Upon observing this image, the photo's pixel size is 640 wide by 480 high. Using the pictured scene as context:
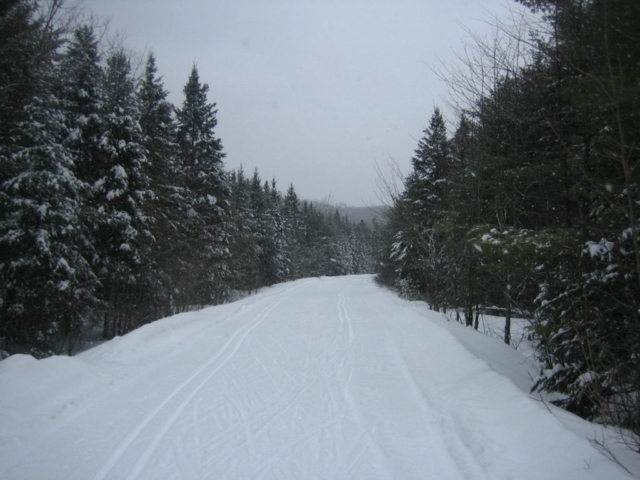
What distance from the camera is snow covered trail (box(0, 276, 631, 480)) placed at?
3430mm

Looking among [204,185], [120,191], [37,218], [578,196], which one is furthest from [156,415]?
[204,185]

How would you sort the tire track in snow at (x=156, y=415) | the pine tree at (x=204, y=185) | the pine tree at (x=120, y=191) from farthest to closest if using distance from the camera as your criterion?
1. the pine tree at (x=204, y=185)
2. the pine tree at (x=120, y=191)
3. the tire track in snow at (x=156, y=415)

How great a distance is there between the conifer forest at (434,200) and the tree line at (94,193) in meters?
0.07

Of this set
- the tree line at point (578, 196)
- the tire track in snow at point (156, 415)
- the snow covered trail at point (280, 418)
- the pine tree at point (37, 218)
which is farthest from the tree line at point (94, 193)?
the tree line at point (578, 196)

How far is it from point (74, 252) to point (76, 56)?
721 centimetres

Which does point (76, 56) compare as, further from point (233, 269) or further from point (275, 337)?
point (233, 269)

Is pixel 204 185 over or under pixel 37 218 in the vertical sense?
over

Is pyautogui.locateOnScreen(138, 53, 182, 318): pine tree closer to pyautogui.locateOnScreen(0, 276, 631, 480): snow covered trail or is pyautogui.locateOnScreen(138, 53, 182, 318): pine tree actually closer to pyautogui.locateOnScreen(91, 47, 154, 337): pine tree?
pyautogui.locateOnScreen(91, 47, 154, 337): pine tree

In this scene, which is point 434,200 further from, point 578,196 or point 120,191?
point 120,191

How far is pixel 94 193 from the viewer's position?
46.4 feet

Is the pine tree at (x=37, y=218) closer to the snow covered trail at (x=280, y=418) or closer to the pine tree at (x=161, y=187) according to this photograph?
the pine tree at (x=161, y=187)

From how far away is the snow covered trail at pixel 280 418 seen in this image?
3.43 metres

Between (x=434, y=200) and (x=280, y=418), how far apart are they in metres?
16.3

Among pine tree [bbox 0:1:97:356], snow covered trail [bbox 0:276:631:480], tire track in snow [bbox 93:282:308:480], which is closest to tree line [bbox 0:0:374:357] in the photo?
pine tree [bbox 0:1:97:356]
